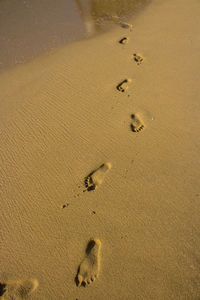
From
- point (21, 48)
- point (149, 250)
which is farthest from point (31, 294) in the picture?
point (21, 48)

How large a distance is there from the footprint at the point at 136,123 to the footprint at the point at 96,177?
566 millimetres

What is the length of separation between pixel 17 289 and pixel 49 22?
15.1ft

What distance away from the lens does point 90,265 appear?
1812mm

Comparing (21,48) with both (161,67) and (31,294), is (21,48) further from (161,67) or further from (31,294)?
(31,294)

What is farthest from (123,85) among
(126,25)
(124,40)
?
(126,25)

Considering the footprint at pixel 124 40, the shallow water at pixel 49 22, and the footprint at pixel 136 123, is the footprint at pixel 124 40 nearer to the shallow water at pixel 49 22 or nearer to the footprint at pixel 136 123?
the shallow water at pixel 49 22

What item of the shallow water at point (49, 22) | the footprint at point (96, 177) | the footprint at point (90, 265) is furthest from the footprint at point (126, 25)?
the footprint at point (90, 265)

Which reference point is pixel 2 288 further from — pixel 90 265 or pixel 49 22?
pixel 49 22

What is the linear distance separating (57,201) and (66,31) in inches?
138

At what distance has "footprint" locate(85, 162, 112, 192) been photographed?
7.23 feet

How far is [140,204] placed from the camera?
6.75 ft

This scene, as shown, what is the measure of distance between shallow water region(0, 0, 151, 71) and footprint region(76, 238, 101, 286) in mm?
3184

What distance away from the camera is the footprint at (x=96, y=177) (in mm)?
2203

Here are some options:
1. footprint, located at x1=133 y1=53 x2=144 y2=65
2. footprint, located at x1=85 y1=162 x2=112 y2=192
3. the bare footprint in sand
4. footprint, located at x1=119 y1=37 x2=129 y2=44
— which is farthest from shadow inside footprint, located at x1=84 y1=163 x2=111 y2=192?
footprint, located at x1=119 y1=37 x2=129 y2=44
